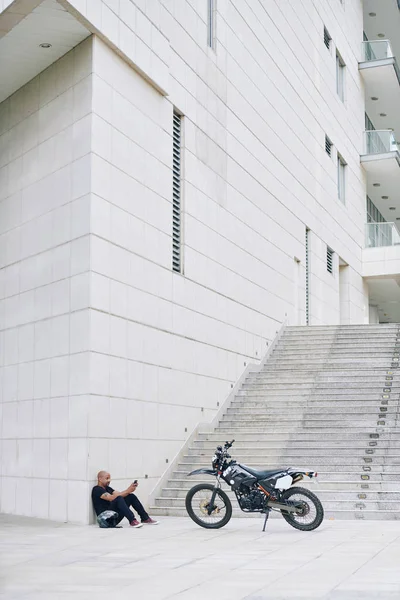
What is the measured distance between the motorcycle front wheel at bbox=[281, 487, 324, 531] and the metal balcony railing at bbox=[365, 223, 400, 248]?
67.6 feet

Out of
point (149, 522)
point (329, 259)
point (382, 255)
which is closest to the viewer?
point (149, 522)

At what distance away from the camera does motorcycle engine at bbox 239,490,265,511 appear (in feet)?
35.7

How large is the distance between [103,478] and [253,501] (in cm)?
217

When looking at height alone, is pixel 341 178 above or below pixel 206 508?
above

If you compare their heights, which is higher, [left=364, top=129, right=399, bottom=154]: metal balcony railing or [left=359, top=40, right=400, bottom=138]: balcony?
[left=359, top=40, right=400, bottom=138]: balcony

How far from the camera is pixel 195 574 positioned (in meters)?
7.23

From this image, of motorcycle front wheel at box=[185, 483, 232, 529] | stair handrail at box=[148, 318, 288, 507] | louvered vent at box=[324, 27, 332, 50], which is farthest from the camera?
louvered vent at box=[324, 27, 332, 50]

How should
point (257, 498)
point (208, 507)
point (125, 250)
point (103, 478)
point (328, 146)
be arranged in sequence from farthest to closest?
point (328, 146)
point (125, 250)
point (103, 478)
point (208, 507)
point (257, 498)

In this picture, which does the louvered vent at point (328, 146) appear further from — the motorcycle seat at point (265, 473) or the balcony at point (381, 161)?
the motorcycle seat at point (265, 473)

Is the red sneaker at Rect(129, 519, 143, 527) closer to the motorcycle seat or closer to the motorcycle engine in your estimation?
the motorcycle engine

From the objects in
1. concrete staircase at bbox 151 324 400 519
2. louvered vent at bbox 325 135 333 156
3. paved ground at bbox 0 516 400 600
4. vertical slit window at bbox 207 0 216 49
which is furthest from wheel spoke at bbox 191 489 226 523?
louvered vent at bbox 325 135 333 156

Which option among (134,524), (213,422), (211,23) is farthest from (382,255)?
(134,524)

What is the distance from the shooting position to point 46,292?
1334 cm

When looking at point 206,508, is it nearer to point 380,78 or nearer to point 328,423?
point 328,423
